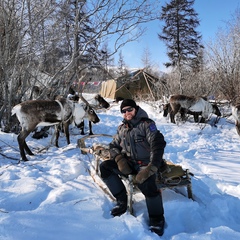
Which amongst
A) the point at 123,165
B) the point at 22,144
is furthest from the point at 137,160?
the point at 22,144

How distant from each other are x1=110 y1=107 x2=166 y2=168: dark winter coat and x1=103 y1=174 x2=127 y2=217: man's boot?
0.33 metres

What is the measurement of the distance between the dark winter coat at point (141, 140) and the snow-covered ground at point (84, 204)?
0.62 meters

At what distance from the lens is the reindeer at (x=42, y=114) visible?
18.5ft

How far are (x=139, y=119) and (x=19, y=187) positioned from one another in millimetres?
1935

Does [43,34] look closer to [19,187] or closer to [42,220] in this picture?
[19,187]

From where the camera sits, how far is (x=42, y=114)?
594 cm

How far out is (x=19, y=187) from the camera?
3.55m

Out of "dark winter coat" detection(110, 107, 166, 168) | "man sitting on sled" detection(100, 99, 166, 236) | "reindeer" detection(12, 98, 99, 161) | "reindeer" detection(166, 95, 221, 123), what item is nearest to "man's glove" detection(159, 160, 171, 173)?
"man sitting on sled" detection(100, 99, 166, 236)

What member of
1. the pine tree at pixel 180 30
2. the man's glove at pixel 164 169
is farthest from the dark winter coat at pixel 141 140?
the pine tree at pixel 180 30

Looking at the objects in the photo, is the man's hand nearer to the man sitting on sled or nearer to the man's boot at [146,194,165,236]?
the man sitting on sled

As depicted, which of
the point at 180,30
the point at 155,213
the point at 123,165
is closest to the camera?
the point at 155,213

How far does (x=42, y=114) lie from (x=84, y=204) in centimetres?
344

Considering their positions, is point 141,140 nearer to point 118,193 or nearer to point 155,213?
point 118,193

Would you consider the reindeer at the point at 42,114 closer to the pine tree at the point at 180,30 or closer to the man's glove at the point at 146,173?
the man's glove at the point at 146,173
